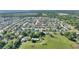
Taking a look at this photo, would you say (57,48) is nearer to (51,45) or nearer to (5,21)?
(51,45)

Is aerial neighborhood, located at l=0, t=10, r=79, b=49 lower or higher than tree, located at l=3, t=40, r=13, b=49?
higher

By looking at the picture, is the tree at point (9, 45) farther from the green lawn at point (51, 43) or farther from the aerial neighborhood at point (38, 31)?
the green lawn at point (51, 43)

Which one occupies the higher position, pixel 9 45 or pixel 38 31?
pixel 38 31

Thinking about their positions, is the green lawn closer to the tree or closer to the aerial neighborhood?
the aerial neighborhood

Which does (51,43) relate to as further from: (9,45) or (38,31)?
(9,45)

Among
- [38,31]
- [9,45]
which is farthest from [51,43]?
[9,45]

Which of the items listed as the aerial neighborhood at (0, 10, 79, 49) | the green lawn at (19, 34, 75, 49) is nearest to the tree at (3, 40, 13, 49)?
the aerial neighborhood at (0, 10, 79, 49)
